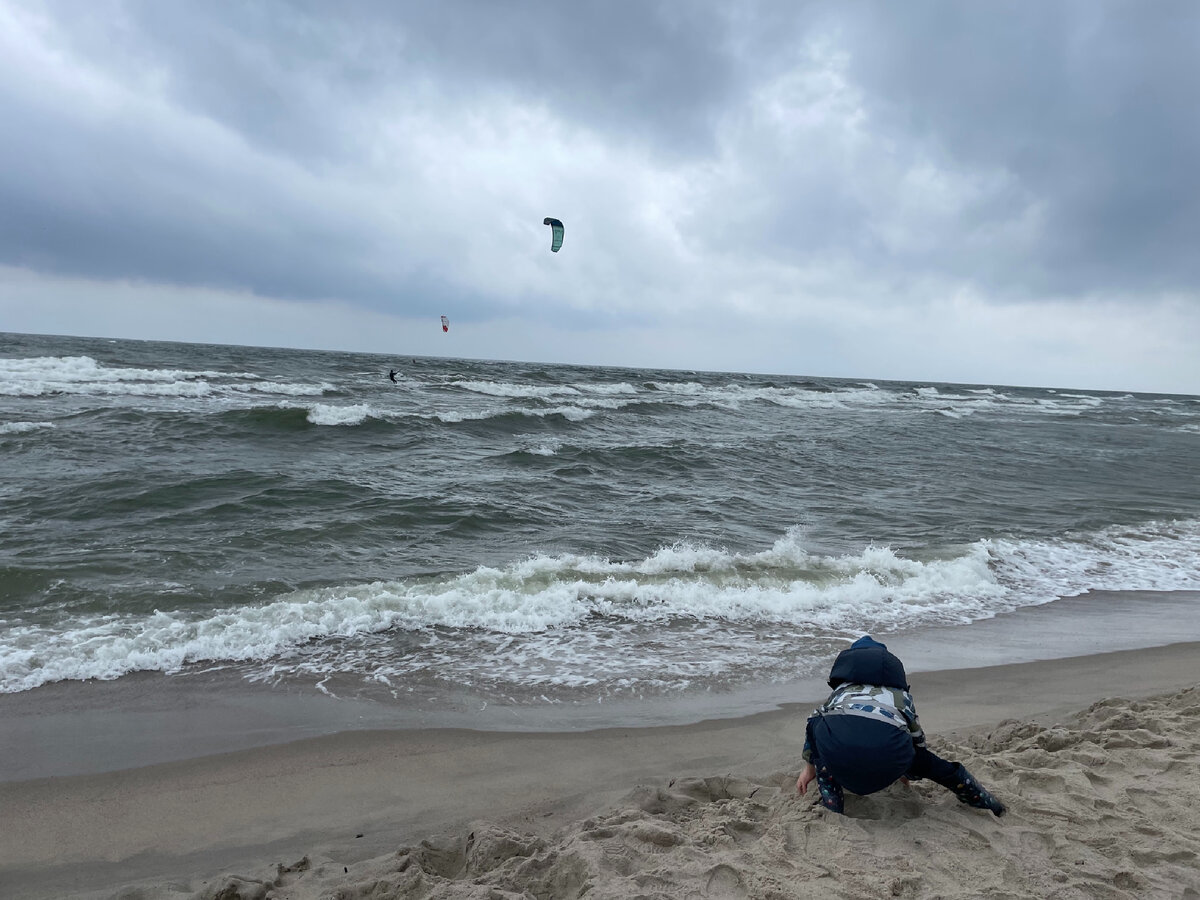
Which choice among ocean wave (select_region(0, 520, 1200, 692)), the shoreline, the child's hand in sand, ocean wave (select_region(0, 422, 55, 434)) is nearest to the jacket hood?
the child's hand in sand

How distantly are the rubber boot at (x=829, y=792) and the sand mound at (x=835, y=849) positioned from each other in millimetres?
46

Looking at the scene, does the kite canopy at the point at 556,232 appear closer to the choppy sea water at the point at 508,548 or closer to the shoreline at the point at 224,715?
the choppy sea water at the point at 508,548

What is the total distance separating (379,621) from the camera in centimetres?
577

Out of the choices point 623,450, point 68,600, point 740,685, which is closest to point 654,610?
point 740,685

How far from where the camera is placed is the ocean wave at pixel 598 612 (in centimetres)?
507

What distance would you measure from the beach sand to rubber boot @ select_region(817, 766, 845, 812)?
106mm

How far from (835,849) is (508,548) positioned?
5990mm

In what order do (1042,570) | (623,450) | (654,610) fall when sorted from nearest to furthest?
(654,610) < (1042,570) < (623,450)

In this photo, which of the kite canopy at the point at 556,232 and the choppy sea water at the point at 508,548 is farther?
the kite canopy at the point at 556,232

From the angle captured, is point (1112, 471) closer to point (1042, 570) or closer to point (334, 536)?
point (1042, 570)

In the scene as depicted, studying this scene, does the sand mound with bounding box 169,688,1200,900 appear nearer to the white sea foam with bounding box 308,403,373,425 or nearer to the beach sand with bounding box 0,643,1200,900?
the beach sand with bounding box 0,643,1200,900

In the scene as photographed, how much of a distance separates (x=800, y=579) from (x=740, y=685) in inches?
108

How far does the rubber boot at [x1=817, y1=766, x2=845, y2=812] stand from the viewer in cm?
293

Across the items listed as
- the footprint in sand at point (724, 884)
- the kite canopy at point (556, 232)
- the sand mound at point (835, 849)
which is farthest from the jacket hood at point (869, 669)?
the kite canopy at point (556, 232)
